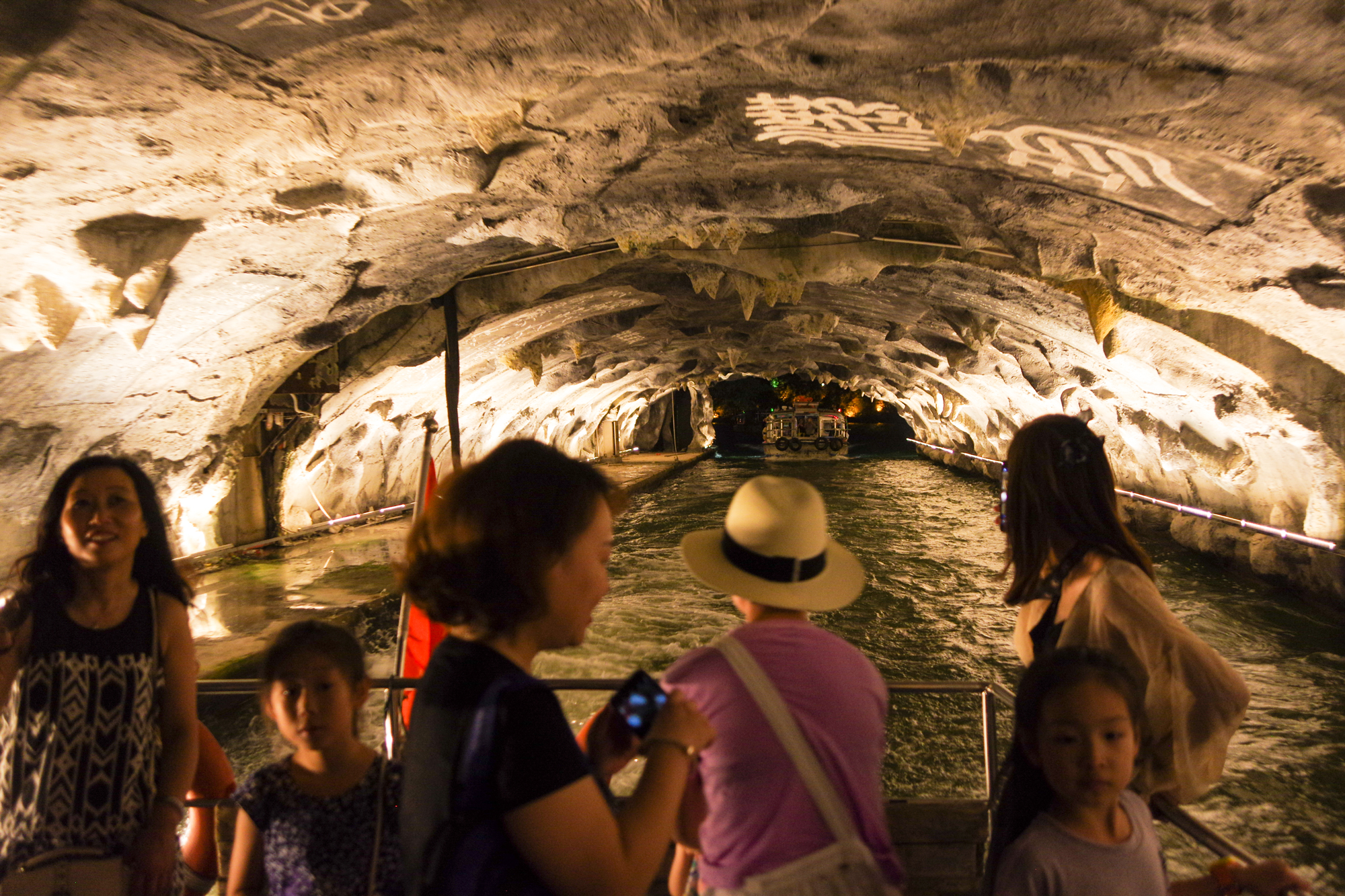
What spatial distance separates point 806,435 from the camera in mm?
36031

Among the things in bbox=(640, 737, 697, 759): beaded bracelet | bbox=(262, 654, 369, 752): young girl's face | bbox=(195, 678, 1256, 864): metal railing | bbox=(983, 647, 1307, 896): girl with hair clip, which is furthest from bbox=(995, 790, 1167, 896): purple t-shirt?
bbox=(262, 654, 369, 752): young girl's face

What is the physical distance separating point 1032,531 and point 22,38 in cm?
427

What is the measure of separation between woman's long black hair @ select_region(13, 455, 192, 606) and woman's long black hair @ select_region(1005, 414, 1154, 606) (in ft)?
7.74

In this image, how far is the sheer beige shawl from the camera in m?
1.86

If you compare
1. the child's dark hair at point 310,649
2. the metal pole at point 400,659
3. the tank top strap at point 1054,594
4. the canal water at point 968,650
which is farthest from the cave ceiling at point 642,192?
the child's dark hair at point 310,649

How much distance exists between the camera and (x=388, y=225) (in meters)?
6.83

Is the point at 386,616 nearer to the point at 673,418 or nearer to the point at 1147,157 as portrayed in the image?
the point at 1147,157

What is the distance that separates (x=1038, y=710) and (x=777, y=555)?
781mm

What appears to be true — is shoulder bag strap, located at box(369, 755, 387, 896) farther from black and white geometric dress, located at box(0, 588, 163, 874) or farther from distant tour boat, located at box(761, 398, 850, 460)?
distant tour boat, located at box(761, 398, 850, 460)

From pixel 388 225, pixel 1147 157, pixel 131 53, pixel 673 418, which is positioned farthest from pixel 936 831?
pixel 673 418

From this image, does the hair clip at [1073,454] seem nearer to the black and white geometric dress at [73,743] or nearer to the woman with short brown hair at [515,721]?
the woman with short brown hair at [515,721]

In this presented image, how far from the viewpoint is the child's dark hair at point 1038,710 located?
70.4 inches

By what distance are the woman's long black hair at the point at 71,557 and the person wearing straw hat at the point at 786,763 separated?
1.66 m

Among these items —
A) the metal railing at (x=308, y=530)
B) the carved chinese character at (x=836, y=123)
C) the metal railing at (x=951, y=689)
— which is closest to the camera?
the metal railing at (x=951, y=689)
